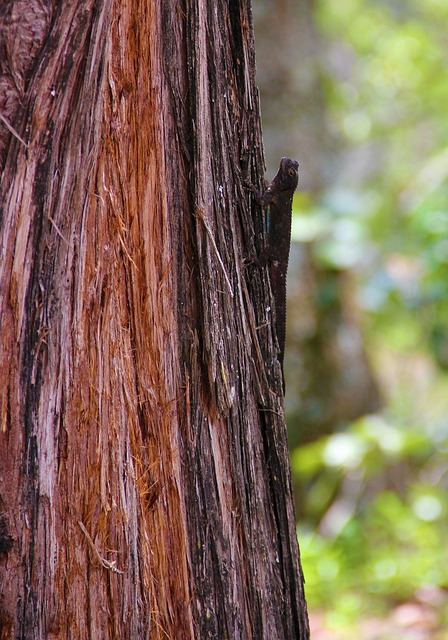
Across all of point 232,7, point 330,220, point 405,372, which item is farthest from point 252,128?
point 405,372

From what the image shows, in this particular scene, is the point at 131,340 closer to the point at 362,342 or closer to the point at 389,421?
the point at 389,421

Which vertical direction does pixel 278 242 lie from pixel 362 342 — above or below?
below

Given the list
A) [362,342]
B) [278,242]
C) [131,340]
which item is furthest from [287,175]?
[362,342]

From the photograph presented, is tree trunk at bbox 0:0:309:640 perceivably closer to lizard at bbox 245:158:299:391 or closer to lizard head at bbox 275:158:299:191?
lizard at bbox 245:158:299:391

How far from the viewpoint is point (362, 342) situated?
5.93m

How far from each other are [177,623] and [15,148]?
0.98 m

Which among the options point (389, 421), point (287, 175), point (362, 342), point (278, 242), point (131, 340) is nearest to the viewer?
point (131, 340)

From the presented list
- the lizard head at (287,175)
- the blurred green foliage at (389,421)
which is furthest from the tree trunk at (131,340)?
the blurred green foliage at (389,421)

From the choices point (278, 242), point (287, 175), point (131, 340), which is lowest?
point (131, 340)

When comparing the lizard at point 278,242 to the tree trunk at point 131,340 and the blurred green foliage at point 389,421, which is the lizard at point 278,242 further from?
the blurred green foliage at point 389,421

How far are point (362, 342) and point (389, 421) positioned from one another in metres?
0.88

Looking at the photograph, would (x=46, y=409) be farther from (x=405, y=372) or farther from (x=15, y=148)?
(x=405, y=372)

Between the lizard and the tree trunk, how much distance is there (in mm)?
90

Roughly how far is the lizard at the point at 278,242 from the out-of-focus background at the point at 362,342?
1636 millimetres
